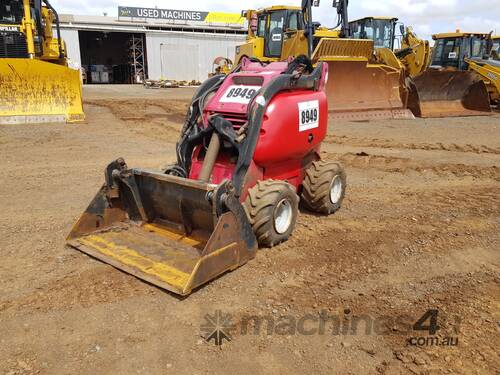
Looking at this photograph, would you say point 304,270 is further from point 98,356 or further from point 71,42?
point 71,42

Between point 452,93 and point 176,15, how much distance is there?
27491mm

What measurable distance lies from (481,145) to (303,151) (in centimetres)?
601

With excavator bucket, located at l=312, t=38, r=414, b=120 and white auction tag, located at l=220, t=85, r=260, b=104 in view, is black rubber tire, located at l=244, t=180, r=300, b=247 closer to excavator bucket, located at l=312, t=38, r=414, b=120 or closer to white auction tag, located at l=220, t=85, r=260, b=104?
white auction tag, located at l=220, t=85, r=260, b=104

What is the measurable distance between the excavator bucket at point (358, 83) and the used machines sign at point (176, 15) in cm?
2705

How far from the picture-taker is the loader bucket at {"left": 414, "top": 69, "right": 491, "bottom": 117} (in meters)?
13.4

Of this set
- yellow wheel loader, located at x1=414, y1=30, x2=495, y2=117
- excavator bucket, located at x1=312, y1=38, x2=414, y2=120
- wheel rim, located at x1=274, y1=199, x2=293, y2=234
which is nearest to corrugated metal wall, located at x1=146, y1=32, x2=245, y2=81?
yellow wheel loader, located at x1=414, y1=30, x2=495, y2=117

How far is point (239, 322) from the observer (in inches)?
110

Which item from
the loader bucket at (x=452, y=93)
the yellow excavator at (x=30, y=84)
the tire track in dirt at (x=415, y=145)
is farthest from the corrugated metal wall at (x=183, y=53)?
the tire track in dirt at (x=415, y=145)

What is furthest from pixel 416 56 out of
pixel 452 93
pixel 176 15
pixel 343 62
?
pixel 176 15

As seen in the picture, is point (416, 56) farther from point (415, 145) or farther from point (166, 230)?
point (166, 230)

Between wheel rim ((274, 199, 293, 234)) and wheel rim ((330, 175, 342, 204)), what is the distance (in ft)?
2.89

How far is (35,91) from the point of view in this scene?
393 inches

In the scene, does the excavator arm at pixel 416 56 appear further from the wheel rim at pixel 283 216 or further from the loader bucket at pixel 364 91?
the wheel rim at pixel 283 216

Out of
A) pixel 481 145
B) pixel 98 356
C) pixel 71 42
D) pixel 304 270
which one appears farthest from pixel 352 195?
pixel 71 42
